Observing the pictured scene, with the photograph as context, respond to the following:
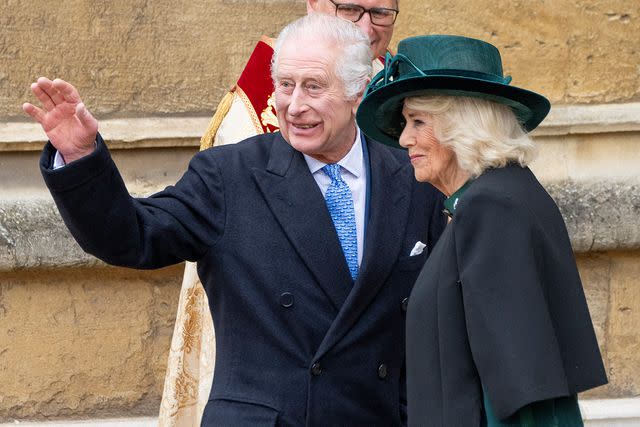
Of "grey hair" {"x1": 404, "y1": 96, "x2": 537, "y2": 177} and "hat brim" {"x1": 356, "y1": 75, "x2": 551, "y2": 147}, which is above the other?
"hat brim" {"x1": 356, "y1": 75, "x2": 551, "y2": 147}

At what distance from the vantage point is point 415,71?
3258 mm

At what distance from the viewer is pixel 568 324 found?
3.08m

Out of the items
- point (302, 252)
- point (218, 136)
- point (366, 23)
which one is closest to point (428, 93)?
point (302, 252)

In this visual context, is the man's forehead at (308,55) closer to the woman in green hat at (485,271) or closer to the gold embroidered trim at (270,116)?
the woman in green hat at (485,271)

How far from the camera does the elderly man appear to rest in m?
3.44

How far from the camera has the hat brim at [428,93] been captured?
3.16 metres

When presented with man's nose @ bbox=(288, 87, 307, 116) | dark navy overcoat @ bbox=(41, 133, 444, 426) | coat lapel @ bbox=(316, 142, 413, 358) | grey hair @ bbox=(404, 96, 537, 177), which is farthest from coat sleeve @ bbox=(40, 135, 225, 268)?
grey hair @ bbox=(404, 96, 537, 177)

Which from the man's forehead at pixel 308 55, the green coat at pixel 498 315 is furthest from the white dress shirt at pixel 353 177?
the green coat at pixel 498 315

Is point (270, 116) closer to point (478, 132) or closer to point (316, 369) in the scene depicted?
point (316, 369)

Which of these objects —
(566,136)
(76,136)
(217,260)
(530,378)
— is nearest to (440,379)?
(530,378)

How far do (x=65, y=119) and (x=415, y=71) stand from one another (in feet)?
2.44

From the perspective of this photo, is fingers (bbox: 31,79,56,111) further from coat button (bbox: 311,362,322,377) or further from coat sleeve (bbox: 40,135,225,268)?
coat button (bbox: 311,362,322,377)

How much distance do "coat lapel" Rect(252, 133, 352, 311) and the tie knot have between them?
60 millimetres

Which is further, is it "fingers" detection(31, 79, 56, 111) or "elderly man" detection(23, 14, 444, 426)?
"elderly man" detection(23, 14, 444, 426)
